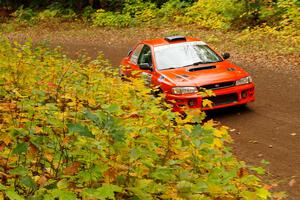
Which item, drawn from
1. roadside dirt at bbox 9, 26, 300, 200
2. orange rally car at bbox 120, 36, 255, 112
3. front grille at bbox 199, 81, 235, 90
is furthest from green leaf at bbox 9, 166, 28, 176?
front grille at bbox 199, 81, 235, 90

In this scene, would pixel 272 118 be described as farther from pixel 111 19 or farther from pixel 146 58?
pixel 111 19

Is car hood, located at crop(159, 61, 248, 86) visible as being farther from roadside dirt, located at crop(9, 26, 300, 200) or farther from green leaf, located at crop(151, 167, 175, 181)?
green leaf, located at crop(151, 167, 175, 181)

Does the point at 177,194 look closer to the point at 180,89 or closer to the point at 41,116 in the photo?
the point at 41,116

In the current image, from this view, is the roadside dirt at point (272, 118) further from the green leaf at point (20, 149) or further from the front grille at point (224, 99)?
the green leaf at point (20, 149)

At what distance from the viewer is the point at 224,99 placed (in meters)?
9.25

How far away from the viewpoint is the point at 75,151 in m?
3.78

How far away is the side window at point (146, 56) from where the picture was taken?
414 inches

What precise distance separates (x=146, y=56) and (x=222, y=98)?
2.41m

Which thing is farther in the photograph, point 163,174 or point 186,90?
point 186,90

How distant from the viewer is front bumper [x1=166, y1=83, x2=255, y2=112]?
29.5ft

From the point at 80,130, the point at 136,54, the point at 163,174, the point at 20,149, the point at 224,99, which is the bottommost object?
the point at 224,99

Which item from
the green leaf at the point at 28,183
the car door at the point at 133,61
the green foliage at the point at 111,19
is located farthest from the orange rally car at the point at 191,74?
the green foliage at the point at 111,19

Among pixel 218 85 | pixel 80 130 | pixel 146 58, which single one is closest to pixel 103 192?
pixel 80 130

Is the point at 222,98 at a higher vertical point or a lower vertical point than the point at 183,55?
lower
